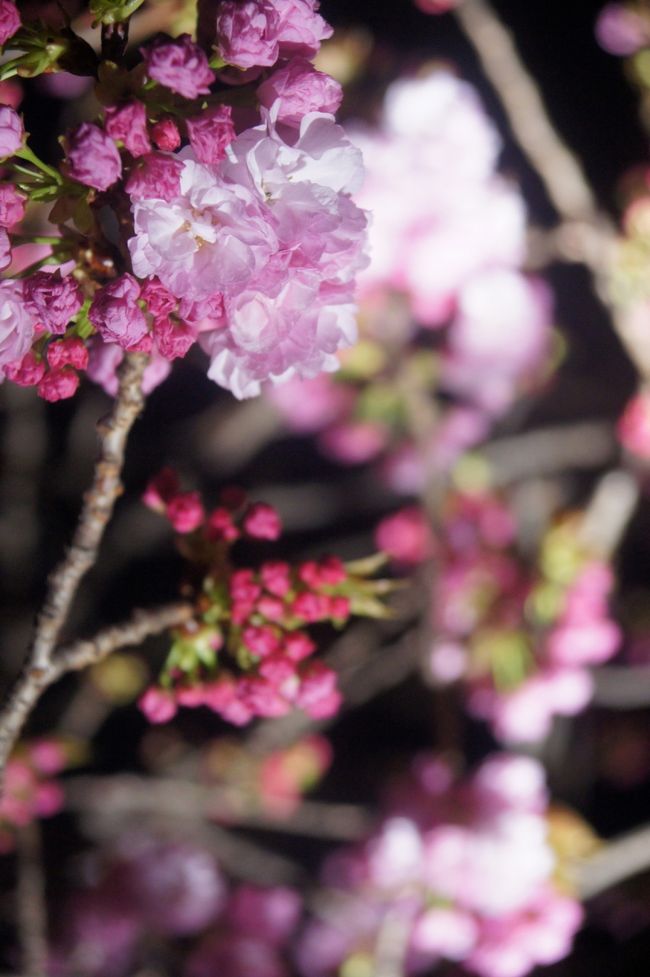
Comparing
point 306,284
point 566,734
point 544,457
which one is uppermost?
point 306,284

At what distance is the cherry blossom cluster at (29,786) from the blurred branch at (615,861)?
3.64 ft

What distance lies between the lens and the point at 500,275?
203cm

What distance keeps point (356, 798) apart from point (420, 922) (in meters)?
1.07

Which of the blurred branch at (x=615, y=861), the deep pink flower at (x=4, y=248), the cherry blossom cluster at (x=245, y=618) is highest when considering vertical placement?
the deep pink flower at (x=4, y=248)

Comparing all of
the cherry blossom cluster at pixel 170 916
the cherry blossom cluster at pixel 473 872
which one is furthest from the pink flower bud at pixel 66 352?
the cherry blossom cluster at pixel 170 916

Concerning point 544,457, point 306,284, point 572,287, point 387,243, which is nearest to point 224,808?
point 544,457

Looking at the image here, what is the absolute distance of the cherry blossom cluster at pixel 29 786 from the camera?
1.63 meters

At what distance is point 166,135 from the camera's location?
0.59 m

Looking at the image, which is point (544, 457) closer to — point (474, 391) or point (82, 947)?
point (474, 391)

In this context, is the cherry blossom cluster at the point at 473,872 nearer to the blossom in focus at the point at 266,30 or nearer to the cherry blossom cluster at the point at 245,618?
the cherry blossom cluster at the point at 245,618

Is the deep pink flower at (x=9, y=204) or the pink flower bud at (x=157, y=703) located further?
the pink flower bud at (x=157, y=703)

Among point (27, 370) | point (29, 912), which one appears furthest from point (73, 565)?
point (29, 912)

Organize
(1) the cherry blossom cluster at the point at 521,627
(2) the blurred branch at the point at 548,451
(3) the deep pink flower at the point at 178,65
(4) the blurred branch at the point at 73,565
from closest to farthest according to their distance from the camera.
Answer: (3) the deep pink flower at the point at 178,65 < (4) the blurred branch at the point at 73,565 < (1) the cherry blossom cluster at the point at 521,627 < (2) the blurred branch at the point at 548,451

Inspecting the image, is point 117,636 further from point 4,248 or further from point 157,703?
point 4,248
